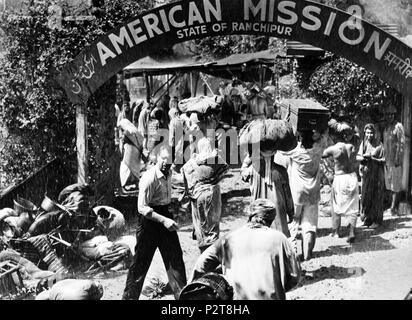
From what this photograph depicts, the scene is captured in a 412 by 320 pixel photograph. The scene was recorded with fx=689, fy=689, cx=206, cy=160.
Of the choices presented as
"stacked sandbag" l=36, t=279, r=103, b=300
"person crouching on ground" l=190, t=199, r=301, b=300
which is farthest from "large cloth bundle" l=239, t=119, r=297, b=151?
"stacked sandbag" l=36, t=279, r=103, b=300

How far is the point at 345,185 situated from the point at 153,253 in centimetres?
294

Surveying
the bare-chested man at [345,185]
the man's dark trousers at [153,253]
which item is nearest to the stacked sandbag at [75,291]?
the man's dark trousers at [153,253]

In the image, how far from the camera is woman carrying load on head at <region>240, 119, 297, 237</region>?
26.9ft

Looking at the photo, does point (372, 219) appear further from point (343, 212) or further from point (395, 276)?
point (395, 276)

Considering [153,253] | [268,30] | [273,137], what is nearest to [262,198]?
[273,137]

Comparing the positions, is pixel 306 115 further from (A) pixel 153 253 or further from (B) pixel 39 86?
(B) pixel 39 86

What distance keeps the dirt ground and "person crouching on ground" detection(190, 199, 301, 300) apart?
5.37 feet

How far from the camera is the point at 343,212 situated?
914cm

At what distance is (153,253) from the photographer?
7773 millimetres

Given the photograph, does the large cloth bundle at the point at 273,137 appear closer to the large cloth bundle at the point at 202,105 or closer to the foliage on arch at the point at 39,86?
the large cloth bundle at the point at 202,105

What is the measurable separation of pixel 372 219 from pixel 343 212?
68 cm

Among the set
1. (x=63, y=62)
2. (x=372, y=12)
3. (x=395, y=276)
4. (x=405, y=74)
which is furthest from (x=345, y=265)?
(x=372, y=12)

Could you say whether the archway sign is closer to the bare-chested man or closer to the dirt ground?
the bare-chested man

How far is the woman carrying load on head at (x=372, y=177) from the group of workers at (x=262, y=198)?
0.01 meters
